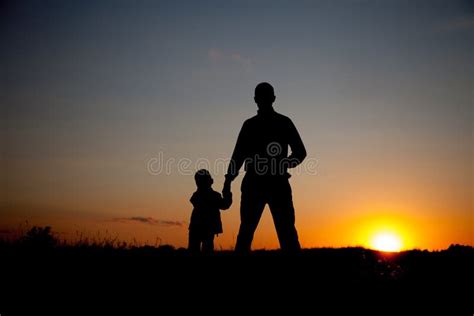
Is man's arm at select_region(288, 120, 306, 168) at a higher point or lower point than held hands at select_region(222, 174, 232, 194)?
higher

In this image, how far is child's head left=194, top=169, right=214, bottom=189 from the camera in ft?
39.2

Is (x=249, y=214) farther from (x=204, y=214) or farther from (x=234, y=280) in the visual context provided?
(x=204, y=214)

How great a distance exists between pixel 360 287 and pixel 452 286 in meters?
1.22

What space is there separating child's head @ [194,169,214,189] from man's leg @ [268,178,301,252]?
4.56m

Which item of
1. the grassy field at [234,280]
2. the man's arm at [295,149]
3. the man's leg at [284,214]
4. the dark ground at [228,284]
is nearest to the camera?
the dark ground at [228,284]

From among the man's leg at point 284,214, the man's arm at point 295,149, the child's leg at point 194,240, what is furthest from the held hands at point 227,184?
the child's leg at point 194,240

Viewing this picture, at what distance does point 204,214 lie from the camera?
1189 centimetres

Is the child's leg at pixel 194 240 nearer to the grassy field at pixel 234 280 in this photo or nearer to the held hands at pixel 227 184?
the grassy field at pixel 234 280

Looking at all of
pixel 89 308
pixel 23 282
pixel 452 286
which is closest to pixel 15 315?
pixel 89 308

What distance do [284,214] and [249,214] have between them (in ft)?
1.83

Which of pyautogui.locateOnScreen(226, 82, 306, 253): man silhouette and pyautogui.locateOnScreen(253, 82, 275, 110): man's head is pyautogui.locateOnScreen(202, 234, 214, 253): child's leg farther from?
pyautogui.locateOnScreen(253, 82, 275, 110): man's head

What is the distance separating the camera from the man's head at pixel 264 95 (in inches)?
308

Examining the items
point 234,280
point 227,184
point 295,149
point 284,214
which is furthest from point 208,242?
point 234,280

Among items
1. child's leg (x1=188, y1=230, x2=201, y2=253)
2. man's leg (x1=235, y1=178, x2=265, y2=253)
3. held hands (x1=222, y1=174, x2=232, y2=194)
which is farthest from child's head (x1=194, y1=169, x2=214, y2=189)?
man's leg (x1=235, y1=178, x2=265, y2=253)
